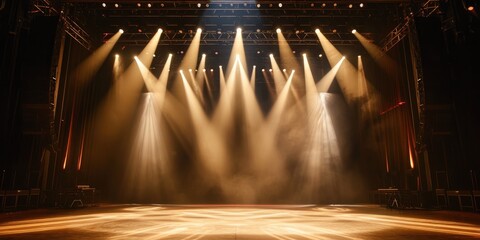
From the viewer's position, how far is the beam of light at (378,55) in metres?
10.4

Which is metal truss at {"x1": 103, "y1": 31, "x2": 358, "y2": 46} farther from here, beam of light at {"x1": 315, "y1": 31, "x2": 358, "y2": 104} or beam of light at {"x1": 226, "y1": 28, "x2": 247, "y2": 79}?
beam of light at {"x1": 315, "y1": 31, "x2": 358, "y2": 104}

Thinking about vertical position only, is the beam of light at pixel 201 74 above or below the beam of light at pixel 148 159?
above

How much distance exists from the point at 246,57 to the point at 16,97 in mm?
7648

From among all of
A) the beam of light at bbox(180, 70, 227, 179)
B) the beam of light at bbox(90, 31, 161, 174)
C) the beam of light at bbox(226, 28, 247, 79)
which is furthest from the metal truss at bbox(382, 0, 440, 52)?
the beam of light at bbox(90, 31, 161, 174)

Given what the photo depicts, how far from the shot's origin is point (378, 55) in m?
11.1

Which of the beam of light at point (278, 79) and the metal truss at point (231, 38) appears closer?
the metal truss at point (231, 38)

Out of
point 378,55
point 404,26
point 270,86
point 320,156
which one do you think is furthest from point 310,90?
point 404,26

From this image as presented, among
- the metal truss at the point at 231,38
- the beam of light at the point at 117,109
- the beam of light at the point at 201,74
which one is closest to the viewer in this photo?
the metal truss at the point at 231,38

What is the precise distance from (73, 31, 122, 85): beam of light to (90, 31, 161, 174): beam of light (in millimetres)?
1034

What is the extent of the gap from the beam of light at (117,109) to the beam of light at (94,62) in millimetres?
1034

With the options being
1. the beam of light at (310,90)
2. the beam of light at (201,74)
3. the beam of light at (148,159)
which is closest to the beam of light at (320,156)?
the beam of light at (310,90)

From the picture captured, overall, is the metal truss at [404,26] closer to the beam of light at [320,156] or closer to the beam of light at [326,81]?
the beam of light at [326,81]

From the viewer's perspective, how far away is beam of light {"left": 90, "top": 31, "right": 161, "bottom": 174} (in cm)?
1138

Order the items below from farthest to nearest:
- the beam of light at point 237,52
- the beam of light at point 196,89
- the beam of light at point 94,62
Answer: the beam of light at point 196,89, the beam of light at point 237,52, the beam of light at point 94,62
